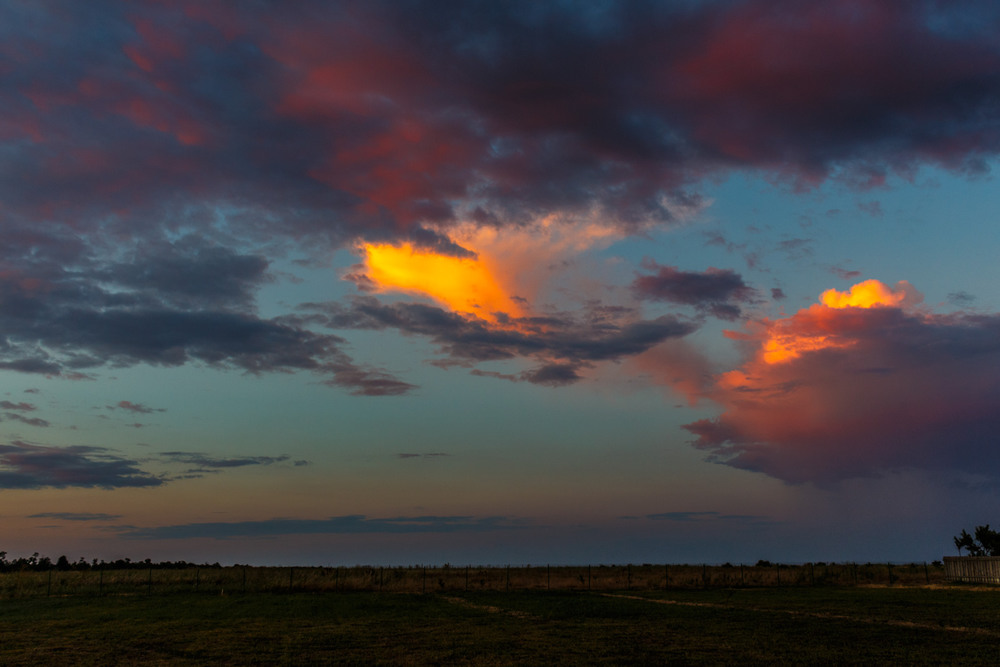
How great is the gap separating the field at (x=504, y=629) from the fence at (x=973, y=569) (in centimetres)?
895

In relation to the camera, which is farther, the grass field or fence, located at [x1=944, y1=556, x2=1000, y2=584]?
fence, located at [x1=944, y1=556, x2=1000, y2=584]

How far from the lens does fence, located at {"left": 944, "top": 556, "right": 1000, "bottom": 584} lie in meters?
59.8

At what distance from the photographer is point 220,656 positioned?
2436cm

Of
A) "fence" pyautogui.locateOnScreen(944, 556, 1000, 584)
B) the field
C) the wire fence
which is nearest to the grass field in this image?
the field

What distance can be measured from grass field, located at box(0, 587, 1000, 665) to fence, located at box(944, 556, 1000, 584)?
11.4 m

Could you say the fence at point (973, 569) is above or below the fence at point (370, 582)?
above

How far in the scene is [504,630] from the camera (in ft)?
102

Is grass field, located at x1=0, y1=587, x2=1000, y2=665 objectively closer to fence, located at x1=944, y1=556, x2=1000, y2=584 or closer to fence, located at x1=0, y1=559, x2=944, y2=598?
fence, located at x1=0, y1=559, x2=944, y2=598

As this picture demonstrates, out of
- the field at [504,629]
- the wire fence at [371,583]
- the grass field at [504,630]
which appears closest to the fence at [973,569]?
the wire fence at [371,583]

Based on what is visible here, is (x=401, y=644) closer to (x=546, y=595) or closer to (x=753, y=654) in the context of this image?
(x=753, y=654)

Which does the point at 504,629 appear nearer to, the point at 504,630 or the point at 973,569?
the point at 504,630

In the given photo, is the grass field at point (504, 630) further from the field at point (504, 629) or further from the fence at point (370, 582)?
the fence at point (370, 582)

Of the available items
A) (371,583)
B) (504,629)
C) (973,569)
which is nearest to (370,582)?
(371,583)

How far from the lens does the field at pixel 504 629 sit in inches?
934
